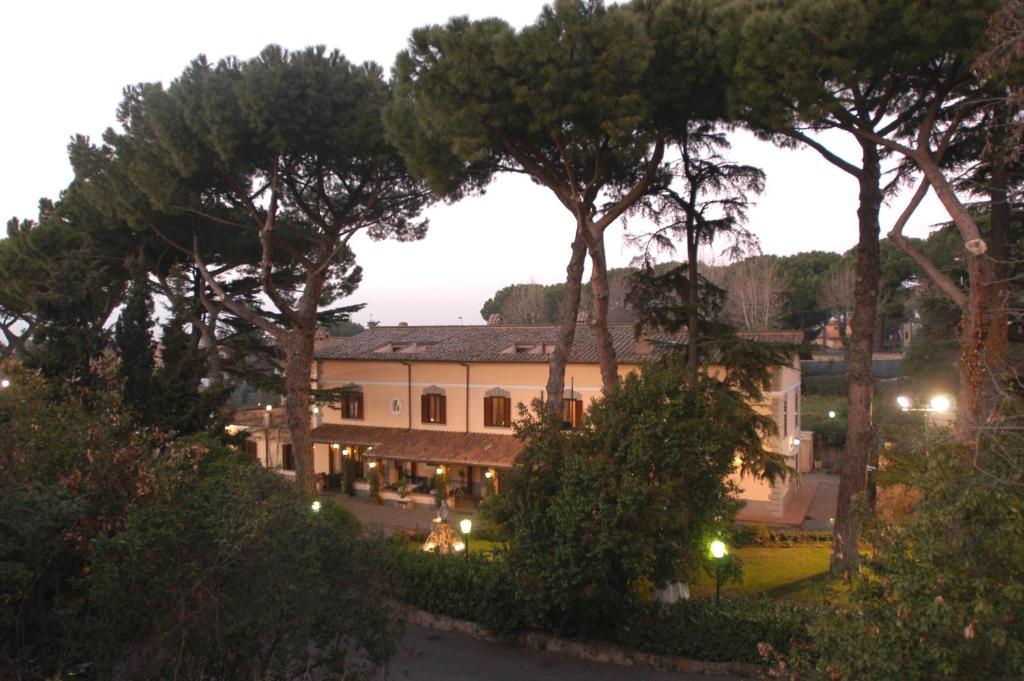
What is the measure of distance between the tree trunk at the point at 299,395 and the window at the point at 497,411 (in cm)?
754

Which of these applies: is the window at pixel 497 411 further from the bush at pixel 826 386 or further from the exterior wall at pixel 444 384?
the bush at pixel 826 386

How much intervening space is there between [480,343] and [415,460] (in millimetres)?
5128

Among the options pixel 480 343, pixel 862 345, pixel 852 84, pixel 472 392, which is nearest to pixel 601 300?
pixel 862 345

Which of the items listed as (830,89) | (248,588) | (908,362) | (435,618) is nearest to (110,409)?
(248,588)

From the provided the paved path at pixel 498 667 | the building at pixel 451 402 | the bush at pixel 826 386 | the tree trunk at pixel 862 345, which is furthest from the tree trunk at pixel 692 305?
the bush at pixel 826 386

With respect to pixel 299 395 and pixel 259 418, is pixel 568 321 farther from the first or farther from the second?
pixel 259 418

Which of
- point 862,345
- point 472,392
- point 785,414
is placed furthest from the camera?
point 472,392

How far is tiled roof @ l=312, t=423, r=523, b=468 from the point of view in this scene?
77.9ft

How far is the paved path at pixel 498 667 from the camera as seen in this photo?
11.3 metres

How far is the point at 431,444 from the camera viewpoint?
2541 cm

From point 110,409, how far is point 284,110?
10038 mm

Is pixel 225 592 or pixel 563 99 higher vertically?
pixel 563 99

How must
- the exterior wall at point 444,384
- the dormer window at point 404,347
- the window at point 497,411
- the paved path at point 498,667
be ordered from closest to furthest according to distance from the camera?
→ the paved path at point 498,667 < the exterior wall at point 444,384 < the window at point 497,411 < the dormer window at point 404,347

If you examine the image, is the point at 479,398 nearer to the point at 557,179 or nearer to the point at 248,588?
the point at 557,179
